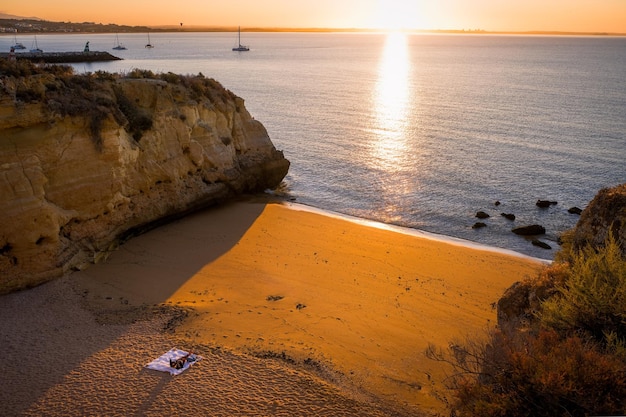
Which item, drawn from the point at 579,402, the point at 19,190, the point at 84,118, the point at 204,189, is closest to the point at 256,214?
the point at 204,189

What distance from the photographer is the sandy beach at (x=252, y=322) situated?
10.0 meters

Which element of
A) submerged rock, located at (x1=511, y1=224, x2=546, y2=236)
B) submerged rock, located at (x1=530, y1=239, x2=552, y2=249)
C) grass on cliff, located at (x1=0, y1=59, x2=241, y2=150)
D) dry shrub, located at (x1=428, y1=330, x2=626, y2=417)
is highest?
grass on cliff, located at (x1=0, y1=59, x2=241, y2=150)

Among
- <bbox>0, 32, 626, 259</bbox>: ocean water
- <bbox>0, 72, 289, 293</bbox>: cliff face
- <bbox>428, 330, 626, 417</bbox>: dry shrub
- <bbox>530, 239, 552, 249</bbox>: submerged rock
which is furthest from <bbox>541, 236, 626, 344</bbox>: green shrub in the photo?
<bbox>0, 72, 289, 293</bbox>: cliff face

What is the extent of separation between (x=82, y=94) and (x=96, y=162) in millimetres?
2655

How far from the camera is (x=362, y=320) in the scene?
13.6 metres

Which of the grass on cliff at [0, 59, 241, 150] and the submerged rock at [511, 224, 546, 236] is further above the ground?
the grass on cliff at [0, 59, 241, 150]

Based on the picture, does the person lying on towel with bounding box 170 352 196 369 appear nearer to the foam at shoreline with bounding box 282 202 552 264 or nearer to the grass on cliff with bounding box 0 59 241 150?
the grass on cliff with bounding box 0 59 241 150

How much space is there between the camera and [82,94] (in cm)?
1788

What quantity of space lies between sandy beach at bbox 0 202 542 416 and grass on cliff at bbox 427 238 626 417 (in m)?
2.08

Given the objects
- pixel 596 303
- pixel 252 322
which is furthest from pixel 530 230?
pixel 252 322

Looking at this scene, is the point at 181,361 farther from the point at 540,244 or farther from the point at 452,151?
the point at 452,151

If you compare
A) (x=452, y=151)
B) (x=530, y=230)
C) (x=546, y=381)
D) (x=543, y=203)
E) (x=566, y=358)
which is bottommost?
(x=530, y=230)

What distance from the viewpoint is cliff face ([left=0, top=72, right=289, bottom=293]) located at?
1510 cm

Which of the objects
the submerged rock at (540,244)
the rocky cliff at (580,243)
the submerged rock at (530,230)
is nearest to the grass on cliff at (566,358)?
the rocky cliff at (580,243)
